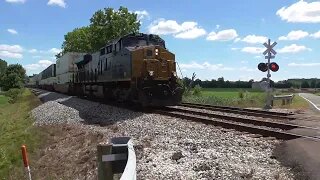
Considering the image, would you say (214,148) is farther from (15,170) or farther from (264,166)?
(15,170)

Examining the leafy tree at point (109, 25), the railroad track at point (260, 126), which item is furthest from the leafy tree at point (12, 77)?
the railroad track at point (260, 126)

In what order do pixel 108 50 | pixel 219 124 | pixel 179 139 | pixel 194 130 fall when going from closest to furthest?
pixel 179 139
pixel 194 130
pixel 219 124
pixel 108 50

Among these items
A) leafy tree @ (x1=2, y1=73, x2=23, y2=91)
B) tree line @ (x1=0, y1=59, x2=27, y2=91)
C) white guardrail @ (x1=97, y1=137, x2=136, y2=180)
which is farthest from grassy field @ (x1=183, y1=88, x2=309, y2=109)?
leafy tree @ (x1=2, y1=73, x2=23, y2=91)

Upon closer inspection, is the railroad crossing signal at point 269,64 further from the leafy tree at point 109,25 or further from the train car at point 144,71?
the leafy tree at point 109,25

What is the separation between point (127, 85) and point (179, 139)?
32.1 feet

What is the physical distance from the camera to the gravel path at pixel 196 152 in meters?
6.81

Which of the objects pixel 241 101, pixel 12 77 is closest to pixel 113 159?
pixel 241 101

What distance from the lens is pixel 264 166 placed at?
23.5 ft

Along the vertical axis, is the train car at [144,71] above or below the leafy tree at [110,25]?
below

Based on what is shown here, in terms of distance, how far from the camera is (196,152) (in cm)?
834

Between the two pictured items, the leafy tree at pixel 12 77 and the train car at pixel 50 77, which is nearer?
the train car at pixel 50 77

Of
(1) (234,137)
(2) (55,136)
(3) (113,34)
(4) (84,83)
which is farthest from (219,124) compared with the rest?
(3) (113,34)

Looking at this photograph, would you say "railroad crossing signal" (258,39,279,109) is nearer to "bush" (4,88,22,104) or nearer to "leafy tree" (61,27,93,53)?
"leafy tree" (61,27,93,53)

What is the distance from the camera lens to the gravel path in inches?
268
